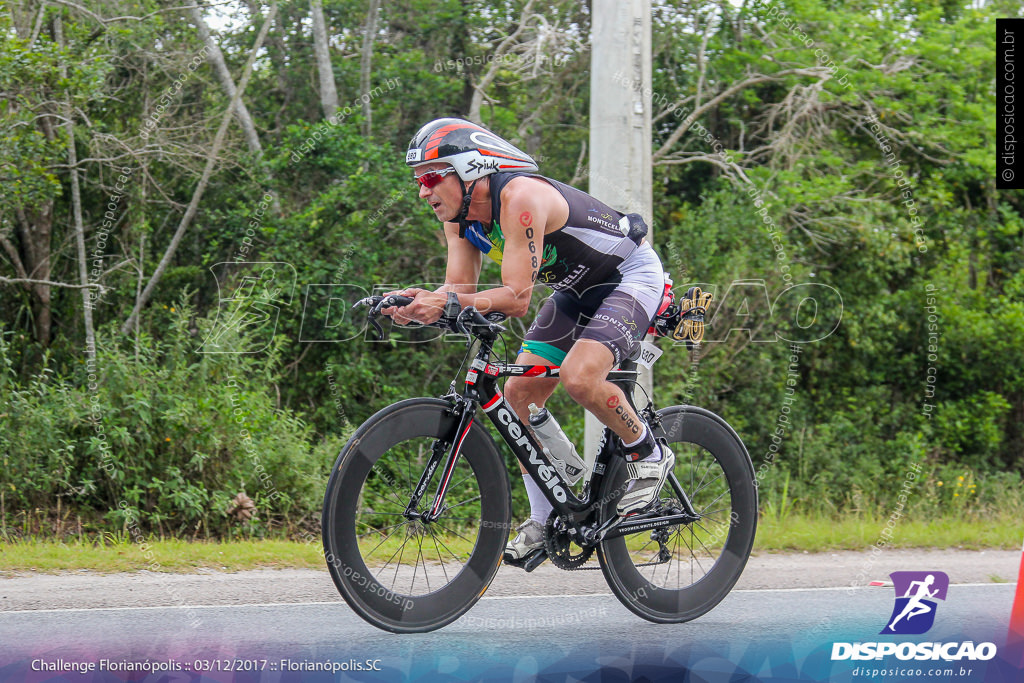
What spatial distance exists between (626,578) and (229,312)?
6.03 meters

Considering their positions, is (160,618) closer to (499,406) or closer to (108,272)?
(499,406)

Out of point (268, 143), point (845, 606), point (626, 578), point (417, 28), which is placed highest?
point (417, 28)

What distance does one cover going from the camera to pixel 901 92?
483 inches

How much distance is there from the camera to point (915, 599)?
4.53m

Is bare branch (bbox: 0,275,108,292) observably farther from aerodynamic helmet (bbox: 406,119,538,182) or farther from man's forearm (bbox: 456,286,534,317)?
Result: man's forearm (bbox: 456,286,534,317)

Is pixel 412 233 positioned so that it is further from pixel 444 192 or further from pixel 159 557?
pixel 444 192

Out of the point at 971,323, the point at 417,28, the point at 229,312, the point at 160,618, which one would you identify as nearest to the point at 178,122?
the point at 229,312

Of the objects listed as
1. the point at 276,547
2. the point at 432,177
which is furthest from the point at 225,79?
the point at 432,177

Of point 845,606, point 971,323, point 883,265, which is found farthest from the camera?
point 971,323

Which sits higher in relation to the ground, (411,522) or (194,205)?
(194,205)

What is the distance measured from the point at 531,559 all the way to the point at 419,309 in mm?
1207

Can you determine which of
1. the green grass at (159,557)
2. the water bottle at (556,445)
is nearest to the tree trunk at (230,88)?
the green grass at (159,557)

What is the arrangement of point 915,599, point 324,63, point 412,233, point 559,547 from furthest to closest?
point 324,63 → point 412,233 → point 915,599 → point 559,547

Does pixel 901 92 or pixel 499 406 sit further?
pixel 901 92
